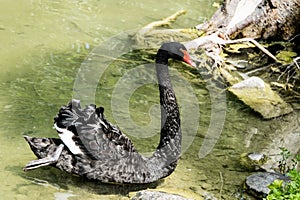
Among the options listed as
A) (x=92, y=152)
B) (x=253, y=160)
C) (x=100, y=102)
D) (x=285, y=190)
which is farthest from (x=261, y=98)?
(x=285, y=190)

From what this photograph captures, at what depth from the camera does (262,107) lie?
17.5 ft

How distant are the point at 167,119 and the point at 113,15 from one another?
3.97 m

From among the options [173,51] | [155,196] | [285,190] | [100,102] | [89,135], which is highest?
[173,51]

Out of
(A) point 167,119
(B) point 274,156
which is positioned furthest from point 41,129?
(B) point 274,156

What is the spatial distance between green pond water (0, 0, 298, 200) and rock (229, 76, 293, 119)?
10 cm

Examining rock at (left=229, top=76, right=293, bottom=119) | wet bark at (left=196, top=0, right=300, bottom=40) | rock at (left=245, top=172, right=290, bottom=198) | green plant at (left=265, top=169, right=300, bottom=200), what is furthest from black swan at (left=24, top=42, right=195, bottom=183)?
wet bark at (left=196, top=0, right=300, bottom=40)

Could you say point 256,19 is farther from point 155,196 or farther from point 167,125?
point 155,196

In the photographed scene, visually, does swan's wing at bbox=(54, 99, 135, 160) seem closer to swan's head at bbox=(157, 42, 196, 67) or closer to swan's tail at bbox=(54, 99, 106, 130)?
swan's tail at bbox=(54, 99, 106, 130)

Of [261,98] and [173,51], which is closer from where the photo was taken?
[173,51]

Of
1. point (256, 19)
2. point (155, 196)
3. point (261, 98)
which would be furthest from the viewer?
point (256, 19)

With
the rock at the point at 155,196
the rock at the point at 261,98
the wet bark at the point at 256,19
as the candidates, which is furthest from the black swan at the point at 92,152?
the wet bark at the point at 256,19

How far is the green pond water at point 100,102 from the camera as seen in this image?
3787mm

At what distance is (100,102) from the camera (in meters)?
4.99

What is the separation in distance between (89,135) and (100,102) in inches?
53.1
